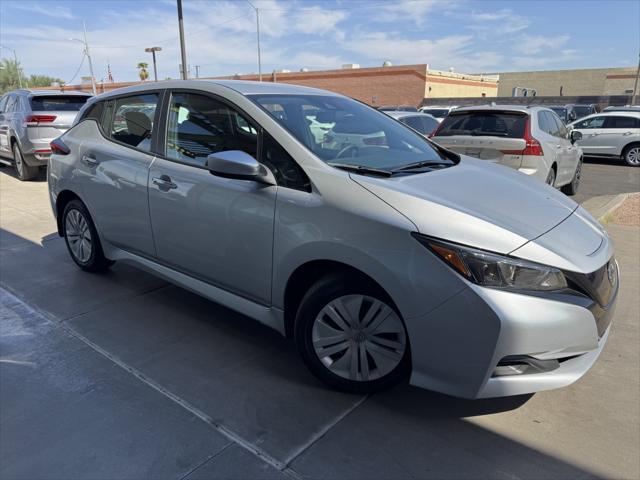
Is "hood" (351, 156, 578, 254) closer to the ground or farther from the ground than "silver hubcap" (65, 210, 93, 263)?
farther from the ground

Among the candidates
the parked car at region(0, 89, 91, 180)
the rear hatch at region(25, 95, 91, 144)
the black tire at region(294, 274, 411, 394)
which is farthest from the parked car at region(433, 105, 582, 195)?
the parked car at region(0, 89, 91, 180)

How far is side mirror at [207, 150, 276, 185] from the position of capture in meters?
2.68

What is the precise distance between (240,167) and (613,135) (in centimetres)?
1475

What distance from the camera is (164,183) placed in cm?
336

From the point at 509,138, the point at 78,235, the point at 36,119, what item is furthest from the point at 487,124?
the point at 36,119

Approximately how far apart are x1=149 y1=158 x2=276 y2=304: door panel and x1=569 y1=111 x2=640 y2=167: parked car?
1355 cm

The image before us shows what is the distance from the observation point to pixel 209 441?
2.38 m

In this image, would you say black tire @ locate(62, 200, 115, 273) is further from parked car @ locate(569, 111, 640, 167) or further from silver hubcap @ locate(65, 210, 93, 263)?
parked car @ locate(569, 111, 640, 167)

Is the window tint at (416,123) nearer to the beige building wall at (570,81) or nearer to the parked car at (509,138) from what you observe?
Answer: the parked car at (509,138)

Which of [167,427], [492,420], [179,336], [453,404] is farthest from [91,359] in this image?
[492,420]

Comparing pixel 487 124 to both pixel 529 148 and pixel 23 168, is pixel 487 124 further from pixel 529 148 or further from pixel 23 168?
pixel 23 168

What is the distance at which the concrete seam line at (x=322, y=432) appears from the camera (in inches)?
90.4

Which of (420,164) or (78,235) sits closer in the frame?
(420,164)

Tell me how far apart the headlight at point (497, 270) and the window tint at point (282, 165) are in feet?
2.89
